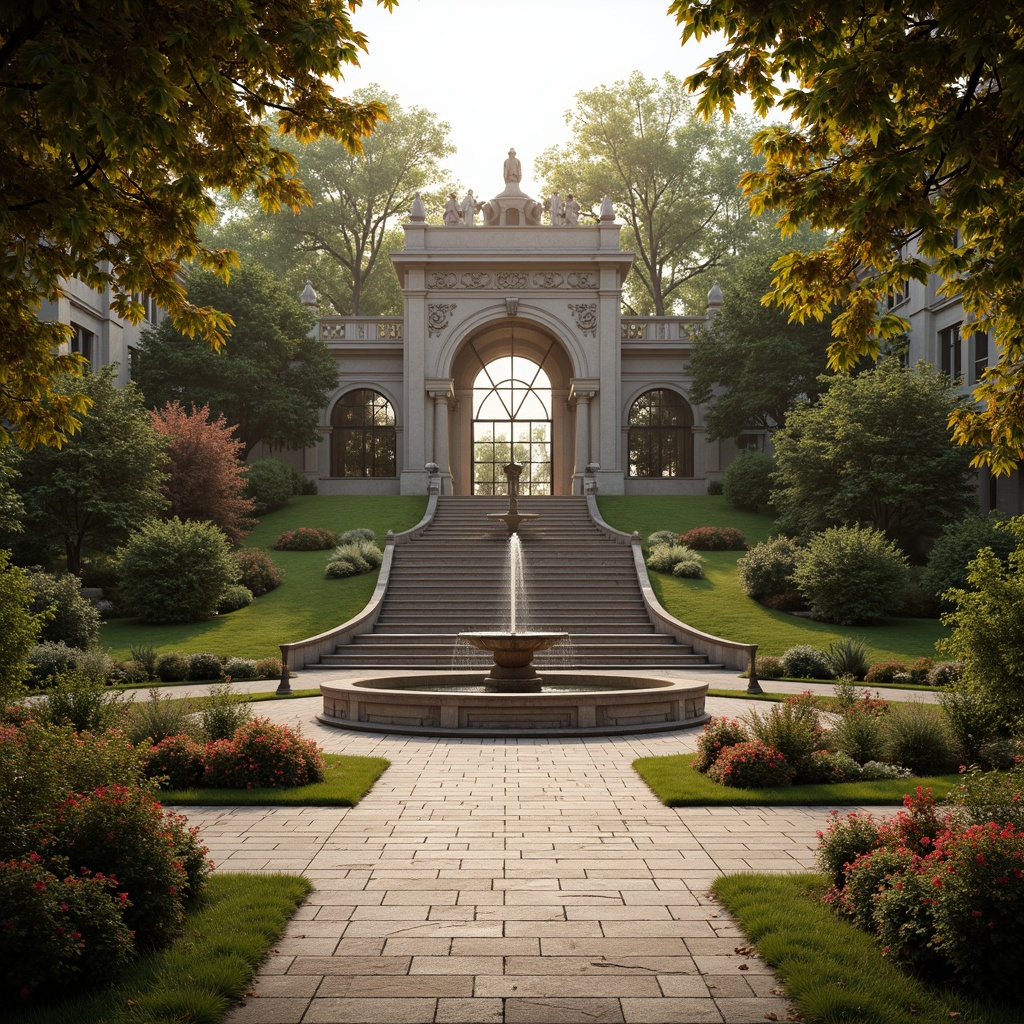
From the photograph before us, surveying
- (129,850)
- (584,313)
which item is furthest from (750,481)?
(129,850)

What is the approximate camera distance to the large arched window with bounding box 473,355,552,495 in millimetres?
45812

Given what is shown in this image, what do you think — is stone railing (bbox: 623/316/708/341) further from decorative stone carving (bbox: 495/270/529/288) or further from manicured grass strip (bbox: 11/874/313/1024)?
manicured grass strip (bbox: 11/874/313/1024)

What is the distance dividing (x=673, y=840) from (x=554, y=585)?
1881 cm

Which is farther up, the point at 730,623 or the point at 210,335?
the point at 210,335

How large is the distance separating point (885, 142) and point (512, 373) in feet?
133

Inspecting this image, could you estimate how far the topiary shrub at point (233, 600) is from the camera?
26.2 m

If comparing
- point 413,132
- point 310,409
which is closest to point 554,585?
point 310,409

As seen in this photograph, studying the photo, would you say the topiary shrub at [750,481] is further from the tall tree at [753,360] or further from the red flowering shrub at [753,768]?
the red flowering shrub at [753,768]

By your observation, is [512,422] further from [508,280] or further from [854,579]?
[854,579]

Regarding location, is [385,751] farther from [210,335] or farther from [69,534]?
[69,534]

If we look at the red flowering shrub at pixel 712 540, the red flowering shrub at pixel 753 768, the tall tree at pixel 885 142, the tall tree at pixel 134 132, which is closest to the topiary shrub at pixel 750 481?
the red flowering shrub at pixel 712 540

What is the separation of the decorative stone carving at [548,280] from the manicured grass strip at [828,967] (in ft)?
118

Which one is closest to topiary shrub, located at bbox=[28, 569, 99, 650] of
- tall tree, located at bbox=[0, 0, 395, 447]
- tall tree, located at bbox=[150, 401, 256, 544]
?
tall tree, located at bbox=[150, 401, 256, 544]

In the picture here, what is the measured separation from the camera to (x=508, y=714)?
13.3 m
